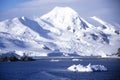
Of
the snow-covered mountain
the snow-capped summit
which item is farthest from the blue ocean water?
the snow-capped summit

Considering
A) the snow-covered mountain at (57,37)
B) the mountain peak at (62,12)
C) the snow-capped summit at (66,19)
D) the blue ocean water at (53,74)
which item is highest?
the mountain peak at (62,12)

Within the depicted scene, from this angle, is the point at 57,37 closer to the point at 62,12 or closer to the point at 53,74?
the point at 62,12

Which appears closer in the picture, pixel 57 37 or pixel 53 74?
pixel 53 74

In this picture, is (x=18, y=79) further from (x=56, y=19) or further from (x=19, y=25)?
(x=56, y=19)

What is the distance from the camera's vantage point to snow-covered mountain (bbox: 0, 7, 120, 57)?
112356 mm

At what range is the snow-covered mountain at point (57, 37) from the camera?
112 metres

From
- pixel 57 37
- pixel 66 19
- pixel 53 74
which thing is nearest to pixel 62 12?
pixel 66 19

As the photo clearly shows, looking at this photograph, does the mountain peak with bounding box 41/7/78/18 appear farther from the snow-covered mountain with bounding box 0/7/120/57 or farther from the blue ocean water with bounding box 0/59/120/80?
the blue ocean water with bounding box 0/59/120/80

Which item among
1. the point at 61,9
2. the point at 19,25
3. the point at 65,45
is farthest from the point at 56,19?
the point at 65,45

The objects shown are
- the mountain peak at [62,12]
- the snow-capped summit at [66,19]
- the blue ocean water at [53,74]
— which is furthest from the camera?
the mountain peak at [62,12]

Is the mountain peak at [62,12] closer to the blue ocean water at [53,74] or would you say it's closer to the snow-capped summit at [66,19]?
the snow-capped summit at [66,19]

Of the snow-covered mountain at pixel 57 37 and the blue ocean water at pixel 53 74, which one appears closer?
the blue ocean water at pixel 53 74

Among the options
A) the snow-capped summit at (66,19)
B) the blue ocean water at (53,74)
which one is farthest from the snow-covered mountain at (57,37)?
the blue ocean water at (53,74)

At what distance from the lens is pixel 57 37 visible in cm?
14588
